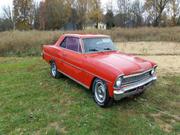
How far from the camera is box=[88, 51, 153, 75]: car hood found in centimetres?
499

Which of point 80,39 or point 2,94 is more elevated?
point 80,39

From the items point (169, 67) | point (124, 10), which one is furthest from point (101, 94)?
point (124, 10)

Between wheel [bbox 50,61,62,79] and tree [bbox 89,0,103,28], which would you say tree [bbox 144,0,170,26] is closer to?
tree [bbox 89,0,103,28]

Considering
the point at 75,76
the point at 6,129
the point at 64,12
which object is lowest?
the point at 6,129

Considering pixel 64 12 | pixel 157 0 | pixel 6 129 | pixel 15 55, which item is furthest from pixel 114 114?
pixel 157 0

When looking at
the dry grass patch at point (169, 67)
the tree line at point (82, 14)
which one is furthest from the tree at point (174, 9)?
the dry grass patch at point (169, 67)

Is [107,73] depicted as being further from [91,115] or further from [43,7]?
[43,7]

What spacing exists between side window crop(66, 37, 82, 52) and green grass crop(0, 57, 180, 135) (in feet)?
3.83

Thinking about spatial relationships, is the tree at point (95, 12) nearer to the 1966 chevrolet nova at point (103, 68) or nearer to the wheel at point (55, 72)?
the wheel at point (55, 72)

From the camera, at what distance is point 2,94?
251 inches

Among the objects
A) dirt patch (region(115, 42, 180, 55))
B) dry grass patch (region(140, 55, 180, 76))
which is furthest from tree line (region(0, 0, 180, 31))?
dry grass patch (region(140, 55, 180, 76))

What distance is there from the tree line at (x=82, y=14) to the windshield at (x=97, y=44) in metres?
38.7

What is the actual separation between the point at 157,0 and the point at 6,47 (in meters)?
41.7

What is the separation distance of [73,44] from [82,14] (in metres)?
46.3
